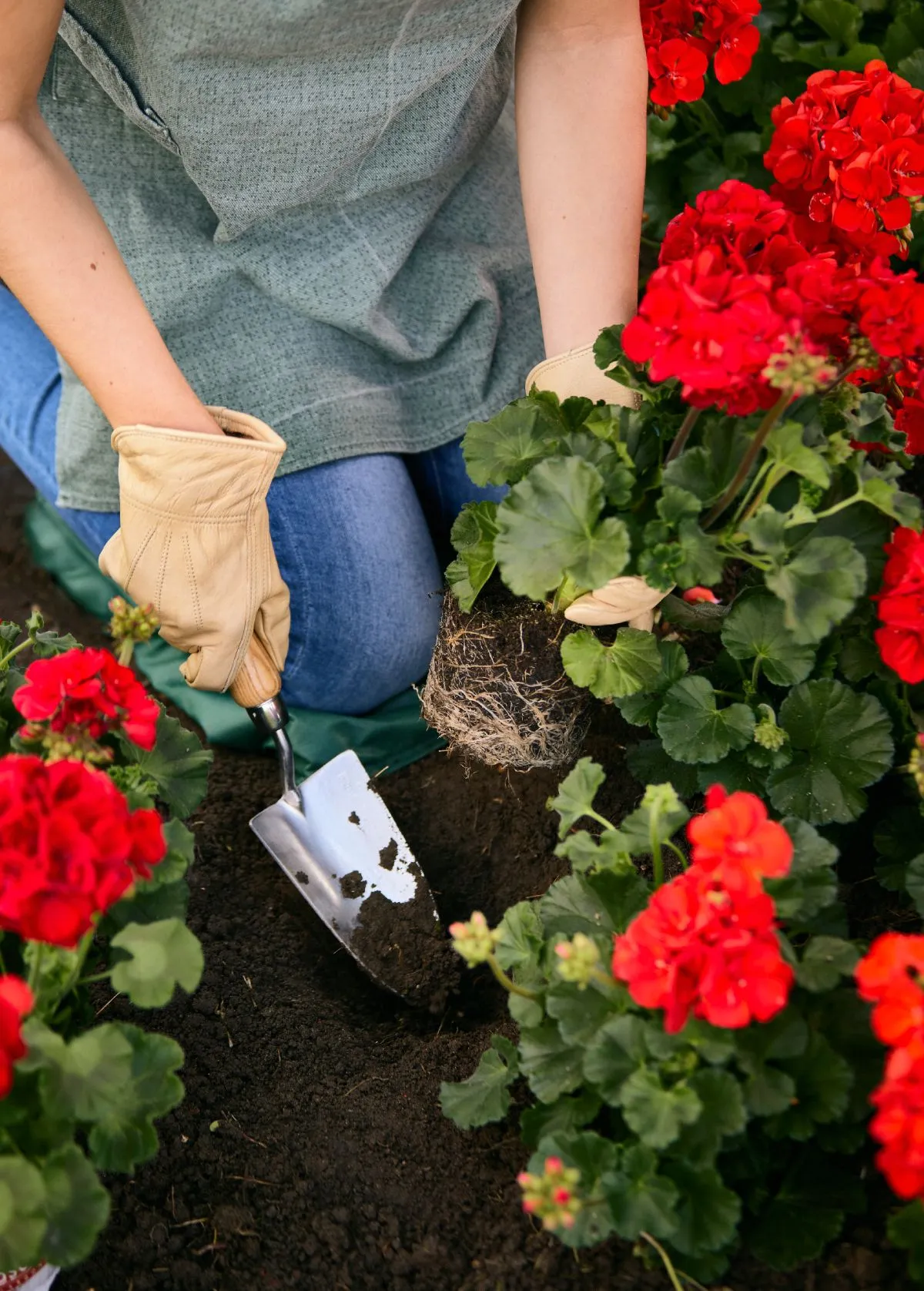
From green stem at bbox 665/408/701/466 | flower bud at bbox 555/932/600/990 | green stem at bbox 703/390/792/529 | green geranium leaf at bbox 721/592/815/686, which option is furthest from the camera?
green geranium leaf at bbox 721/592/815/686

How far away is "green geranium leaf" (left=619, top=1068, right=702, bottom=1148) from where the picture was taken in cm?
89

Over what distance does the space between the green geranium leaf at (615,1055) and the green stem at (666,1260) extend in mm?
144

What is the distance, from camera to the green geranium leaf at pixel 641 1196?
2.99ft

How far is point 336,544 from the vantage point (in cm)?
179

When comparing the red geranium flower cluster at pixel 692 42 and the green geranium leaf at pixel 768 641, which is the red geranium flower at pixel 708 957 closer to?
the green geranium leaf at pixel 768 641

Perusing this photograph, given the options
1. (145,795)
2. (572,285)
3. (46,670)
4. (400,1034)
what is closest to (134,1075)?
(145,795)

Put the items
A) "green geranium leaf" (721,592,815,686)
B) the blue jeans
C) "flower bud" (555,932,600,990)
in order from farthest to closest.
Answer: the blue jeans → "green geranium leaf" (721,592,815,686) → "flower bud" (555,932,600,990)

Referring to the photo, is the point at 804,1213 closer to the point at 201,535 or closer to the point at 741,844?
the point at 741,844

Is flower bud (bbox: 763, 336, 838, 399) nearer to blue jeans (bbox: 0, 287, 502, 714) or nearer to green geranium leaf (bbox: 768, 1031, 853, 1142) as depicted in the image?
green geranium leaf (bbox: 768, 1031, 853, 1142)

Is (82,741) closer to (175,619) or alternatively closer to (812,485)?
(175,619)

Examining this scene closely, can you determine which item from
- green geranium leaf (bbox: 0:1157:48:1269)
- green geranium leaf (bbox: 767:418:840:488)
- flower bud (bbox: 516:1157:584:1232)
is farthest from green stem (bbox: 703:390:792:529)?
green geranium leaf (bbox: 0:1157:48:1269)

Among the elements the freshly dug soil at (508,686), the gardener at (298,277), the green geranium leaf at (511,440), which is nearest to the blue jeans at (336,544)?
the gardener at (298,277)

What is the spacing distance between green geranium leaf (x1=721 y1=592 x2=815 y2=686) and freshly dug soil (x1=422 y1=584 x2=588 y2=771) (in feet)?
0.93

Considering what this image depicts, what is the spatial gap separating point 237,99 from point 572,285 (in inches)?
A: 20.6
